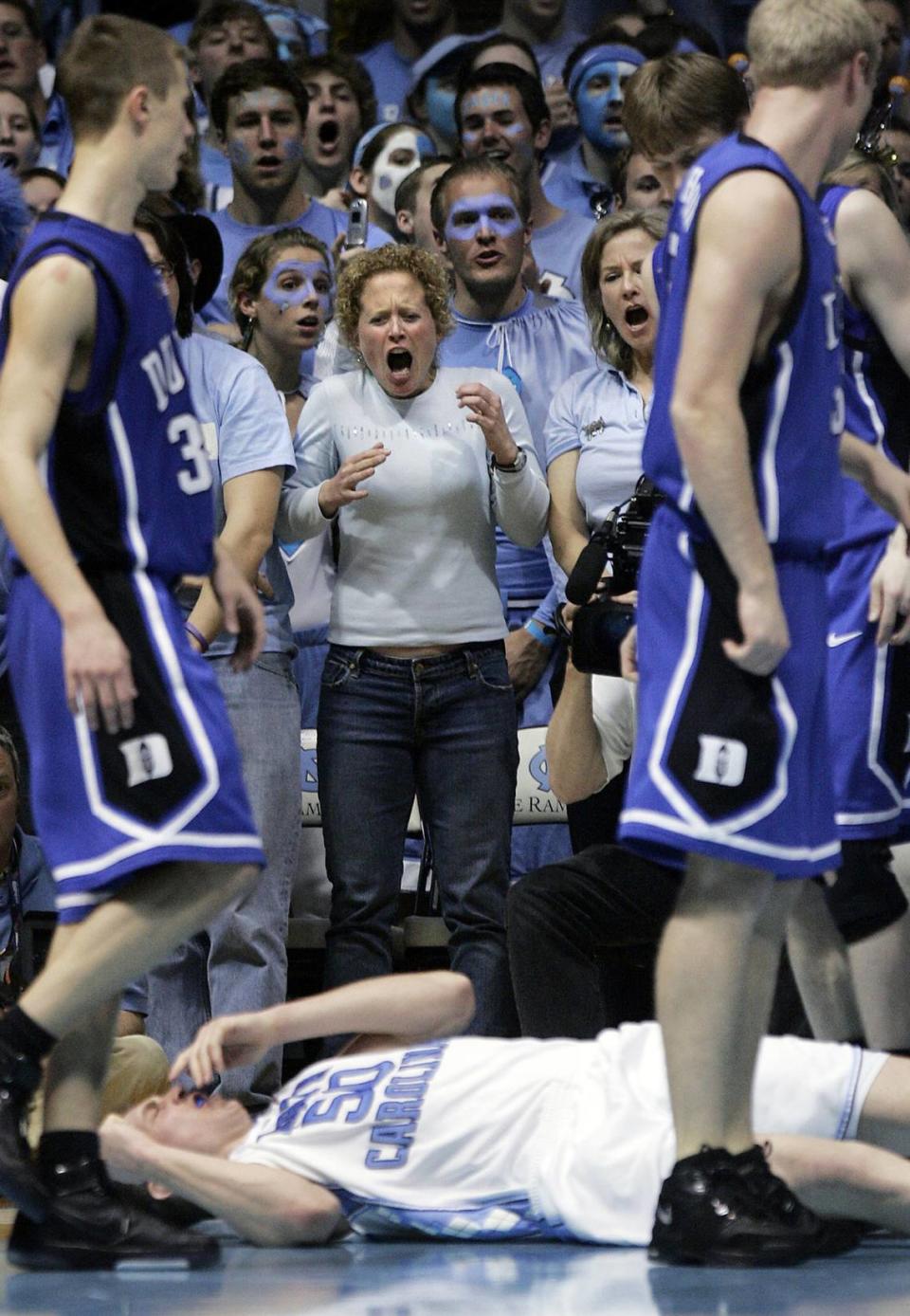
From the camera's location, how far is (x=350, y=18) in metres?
9.26

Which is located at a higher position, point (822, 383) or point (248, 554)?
point (822, 383)

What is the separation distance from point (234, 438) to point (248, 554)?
34 cm

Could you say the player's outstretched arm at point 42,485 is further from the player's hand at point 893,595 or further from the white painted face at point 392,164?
the white painted face at point 392,164

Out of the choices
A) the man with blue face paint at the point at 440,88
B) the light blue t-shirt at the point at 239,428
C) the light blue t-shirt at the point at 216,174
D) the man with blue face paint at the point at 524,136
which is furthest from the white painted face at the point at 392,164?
the light blue t-shirt at the point at 239,428

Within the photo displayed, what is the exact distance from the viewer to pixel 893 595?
355cm

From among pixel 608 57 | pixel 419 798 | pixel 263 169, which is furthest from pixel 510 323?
pixel 608 57

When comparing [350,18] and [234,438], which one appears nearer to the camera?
[234,438]

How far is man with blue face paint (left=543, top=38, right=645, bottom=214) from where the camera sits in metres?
7.71

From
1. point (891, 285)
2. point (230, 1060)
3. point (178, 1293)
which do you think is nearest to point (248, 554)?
point (230, 1060)

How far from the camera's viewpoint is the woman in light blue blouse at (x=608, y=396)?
17.0 ft

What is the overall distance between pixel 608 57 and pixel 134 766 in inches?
209

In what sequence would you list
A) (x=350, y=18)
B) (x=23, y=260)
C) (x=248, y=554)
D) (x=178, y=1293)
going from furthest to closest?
(x=350, y=18), (x=248, y=554), (x=23, y=260), (x=178, y=1293)

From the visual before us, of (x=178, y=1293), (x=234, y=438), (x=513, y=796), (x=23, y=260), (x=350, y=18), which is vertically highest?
(x=350, y=18)

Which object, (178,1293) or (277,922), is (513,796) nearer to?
(277,922)
